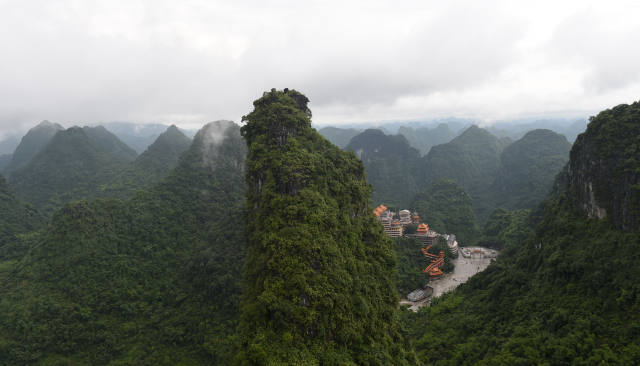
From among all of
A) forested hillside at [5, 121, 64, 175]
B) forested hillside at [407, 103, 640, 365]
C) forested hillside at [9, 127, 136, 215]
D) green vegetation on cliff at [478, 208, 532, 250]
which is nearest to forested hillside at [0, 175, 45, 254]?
forested hillside at [9, 127, 136, 215]

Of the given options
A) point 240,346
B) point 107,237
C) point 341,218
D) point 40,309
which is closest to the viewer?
point 240,346

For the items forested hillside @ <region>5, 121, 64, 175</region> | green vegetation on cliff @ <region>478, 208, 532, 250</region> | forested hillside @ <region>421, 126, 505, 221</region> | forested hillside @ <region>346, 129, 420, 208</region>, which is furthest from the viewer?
forested hillside @ <region>5, 121, 64, 175</region>

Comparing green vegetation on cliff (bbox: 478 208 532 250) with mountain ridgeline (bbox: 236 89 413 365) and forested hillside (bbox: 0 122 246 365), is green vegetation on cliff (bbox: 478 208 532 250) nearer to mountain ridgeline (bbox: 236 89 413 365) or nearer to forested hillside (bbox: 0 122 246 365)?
mountain ridgeline (bbox: 236 89 413 365)

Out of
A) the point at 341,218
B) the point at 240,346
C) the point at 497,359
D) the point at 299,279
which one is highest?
the point at 341,218

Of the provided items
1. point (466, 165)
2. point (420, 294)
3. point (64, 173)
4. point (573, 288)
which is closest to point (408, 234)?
point (420, 294)

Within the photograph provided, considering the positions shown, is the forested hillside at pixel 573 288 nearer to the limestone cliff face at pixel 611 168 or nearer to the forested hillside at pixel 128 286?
the limestone cliff face at pixel 611 168

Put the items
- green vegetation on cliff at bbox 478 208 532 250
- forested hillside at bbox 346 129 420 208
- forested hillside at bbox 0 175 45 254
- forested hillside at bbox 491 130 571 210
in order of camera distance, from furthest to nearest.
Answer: forested hillside at bbox 346 129 420 208, forested hillside at bbox 491 130 571 210, forested hillside at bbox 0 175 45 254, green vegetation on cliff at bbox 478 208 532 250

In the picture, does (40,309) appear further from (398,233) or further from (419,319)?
(398,233)

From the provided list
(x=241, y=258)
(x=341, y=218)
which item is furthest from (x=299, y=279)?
(x=241, y=258)
